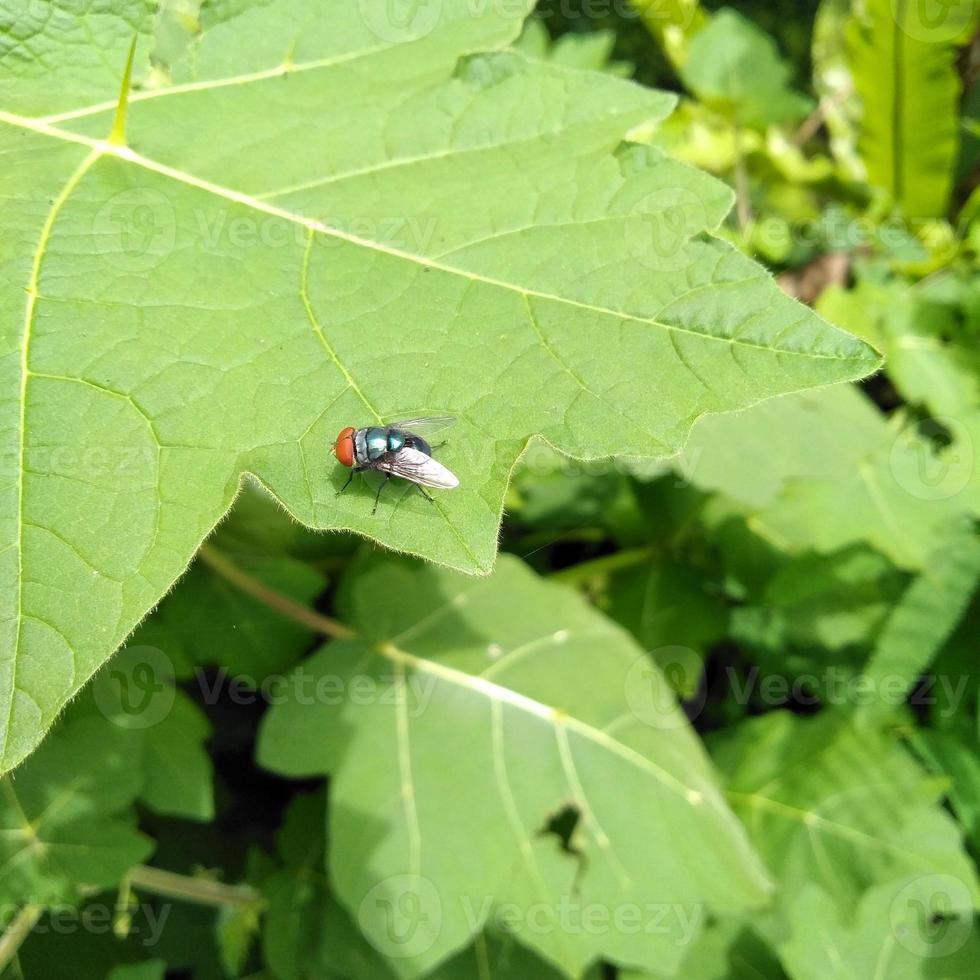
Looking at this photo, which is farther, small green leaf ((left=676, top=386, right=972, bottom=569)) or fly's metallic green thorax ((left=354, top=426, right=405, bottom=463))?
small green leaf ((left=676, top=386, right=972, bottom=569))

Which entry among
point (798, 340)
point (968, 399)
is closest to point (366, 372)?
point (798, 340)

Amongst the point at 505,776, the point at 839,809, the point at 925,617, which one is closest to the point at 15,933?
the point at 505,776

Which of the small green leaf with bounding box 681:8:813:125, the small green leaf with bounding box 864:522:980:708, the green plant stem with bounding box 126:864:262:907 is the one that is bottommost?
the green plant stem with bounding box 126:864:262:907

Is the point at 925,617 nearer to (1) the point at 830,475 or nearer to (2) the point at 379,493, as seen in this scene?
(1) the point at 830,475

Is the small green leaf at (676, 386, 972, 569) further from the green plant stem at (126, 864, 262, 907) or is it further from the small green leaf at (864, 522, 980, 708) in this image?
the green plant stem at (126, 864, 262, 907)

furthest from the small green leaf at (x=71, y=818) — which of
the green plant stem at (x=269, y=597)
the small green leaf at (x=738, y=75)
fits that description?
the small green leaf at (x=738, y=75)

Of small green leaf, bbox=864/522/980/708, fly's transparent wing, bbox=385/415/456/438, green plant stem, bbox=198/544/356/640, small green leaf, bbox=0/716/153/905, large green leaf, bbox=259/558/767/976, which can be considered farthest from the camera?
green plant stem, bbox=198/544/356/640

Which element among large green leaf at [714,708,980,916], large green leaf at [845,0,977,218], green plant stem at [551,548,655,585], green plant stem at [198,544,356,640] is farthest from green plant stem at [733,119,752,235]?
green plant stem at [198,544,356,640]
